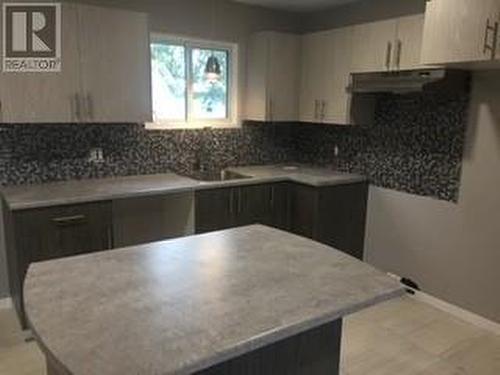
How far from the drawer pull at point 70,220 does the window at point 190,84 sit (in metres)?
1.22

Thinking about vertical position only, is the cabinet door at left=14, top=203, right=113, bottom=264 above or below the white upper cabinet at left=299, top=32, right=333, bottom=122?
below

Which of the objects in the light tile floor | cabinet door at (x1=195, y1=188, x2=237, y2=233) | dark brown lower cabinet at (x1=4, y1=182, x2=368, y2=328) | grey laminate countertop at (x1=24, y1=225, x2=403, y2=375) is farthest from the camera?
cabinet door at (x1=195, y1=188, x2=237, y2=233)

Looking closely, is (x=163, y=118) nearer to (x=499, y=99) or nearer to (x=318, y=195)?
(x=318, y=195)

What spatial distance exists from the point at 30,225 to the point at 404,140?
9.34 feet

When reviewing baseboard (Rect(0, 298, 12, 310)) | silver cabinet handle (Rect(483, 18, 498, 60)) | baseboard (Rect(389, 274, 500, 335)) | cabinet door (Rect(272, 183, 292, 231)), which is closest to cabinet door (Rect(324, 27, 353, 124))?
cabinet door (Rect(272, 183, 292, 231))

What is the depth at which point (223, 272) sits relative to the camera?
1553 millimetres

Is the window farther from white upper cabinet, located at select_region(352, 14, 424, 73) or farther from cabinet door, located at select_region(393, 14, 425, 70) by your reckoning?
cabinet door, located at select_region(393, 14, 425, 70)

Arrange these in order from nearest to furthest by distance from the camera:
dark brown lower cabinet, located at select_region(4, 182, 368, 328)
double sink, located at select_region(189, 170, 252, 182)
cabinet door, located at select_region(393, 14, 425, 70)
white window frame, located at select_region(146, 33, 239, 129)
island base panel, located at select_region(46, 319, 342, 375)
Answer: island base panel, located at select_region(46, 319, 342, 375) → dark brown lower cabinet, located at select_region(4, 182, 368, 328) → cabinet door, located at select_region(393, 14, 425, 70) → white window frame, located at select_region(146, 33, 239, 129) → double sink, located at select_region(189, 170, 252, 182)

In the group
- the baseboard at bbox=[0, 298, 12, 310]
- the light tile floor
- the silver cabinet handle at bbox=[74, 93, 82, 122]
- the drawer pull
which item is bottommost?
the light tile floor

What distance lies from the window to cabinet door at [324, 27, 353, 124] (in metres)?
0.92

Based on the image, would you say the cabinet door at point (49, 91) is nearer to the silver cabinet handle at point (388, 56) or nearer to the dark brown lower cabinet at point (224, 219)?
the dark brown lower cabinet at point (224, 219)

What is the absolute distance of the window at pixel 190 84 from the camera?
362 centimetres

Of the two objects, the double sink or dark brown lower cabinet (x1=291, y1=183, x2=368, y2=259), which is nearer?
dark brown lower cabinet (x1=291, y1=183, x2=368, y2=259)

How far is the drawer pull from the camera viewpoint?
2.63 m
